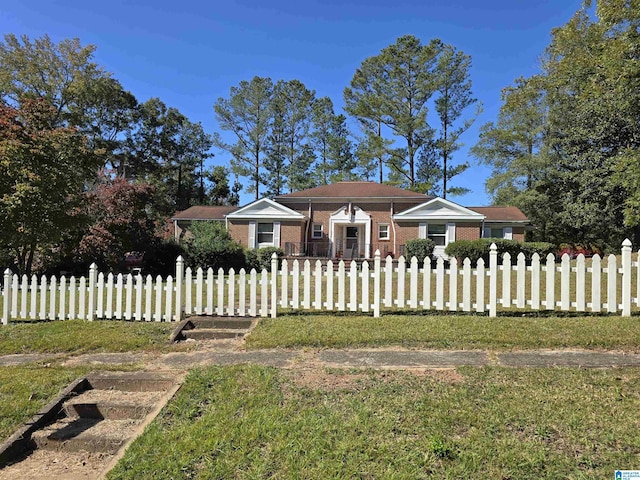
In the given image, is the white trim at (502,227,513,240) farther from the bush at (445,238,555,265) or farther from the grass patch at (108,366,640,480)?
the grass patch at (108,366,640,480)

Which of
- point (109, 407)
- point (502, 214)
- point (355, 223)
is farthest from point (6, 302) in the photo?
point (502, 214)

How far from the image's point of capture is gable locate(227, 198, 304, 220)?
2419 centimetres

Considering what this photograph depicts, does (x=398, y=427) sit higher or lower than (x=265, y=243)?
lower

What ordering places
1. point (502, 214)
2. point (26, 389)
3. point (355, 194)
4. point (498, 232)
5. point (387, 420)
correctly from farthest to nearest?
point (502, 214) → point (498, 232) → point (355, 194) → point (26, 389) → point (387, 420)

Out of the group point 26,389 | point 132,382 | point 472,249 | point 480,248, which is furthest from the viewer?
point 472,249

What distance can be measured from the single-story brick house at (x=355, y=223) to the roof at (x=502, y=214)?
7 centimetres

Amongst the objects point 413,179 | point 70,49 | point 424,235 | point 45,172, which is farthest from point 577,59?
point 70,49

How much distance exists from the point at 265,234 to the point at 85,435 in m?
21.4

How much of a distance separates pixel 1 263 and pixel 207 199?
35.0 m

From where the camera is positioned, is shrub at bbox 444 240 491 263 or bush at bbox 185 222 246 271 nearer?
bush at bbox 185 222 246 271

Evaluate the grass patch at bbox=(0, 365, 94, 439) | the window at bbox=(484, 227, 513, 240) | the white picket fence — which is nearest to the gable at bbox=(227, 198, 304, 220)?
the window at bbox=(484, 227, 513, 240)

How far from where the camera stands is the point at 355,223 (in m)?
24.7

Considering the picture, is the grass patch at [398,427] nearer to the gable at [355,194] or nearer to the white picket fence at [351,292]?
the white picket fence at [351,292]

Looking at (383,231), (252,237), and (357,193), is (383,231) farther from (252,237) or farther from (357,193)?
(252,237)
